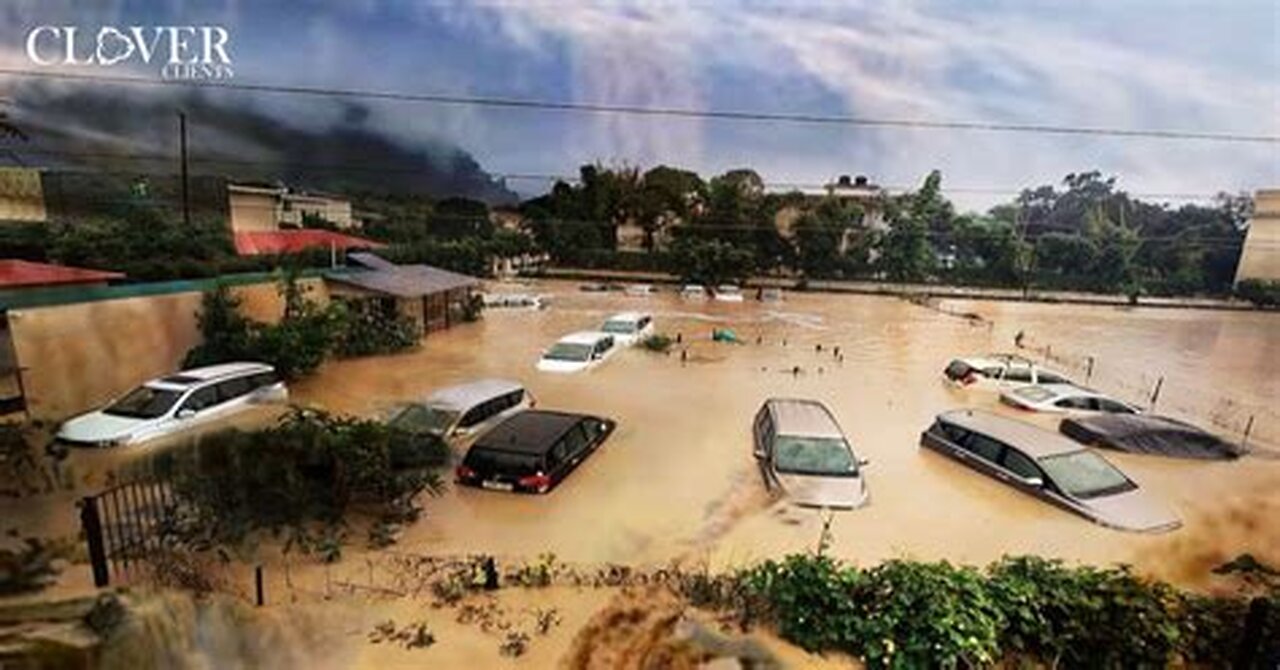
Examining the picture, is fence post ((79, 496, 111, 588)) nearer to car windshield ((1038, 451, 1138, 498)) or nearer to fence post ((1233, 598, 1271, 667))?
fence post ((1233, 598, 1271, 667))

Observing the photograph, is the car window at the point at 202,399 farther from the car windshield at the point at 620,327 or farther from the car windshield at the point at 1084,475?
the car windshield at the point at 1084,475

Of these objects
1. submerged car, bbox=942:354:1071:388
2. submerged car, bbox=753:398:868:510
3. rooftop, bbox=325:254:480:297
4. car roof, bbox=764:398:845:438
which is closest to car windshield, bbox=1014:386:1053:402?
submerged car, bbox=942:354:1071:388

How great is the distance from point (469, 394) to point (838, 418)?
5343 mm

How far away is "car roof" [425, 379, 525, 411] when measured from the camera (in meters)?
6.92

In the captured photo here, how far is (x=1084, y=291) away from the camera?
1608 cm

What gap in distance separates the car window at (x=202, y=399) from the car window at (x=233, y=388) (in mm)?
75

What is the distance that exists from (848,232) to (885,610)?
16.2 meters

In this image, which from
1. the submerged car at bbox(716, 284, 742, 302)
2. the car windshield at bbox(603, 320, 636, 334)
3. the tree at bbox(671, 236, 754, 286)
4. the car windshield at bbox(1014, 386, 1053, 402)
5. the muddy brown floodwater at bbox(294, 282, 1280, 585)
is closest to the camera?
the muddy brown floodwater at bbox(294, 282, 1280, 585)

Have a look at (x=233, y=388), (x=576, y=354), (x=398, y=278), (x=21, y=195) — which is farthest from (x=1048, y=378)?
(x=21, y=195)

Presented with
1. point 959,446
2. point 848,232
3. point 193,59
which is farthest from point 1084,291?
point 193,59

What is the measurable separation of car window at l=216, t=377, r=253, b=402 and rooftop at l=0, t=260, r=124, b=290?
5.33ft

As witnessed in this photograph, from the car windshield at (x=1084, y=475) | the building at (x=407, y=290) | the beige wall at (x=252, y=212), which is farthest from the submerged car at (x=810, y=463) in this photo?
the beige wall at (x=252, y=212)

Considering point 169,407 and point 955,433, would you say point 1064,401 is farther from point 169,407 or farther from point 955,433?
point 169,407

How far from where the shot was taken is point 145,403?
6.05 meters
